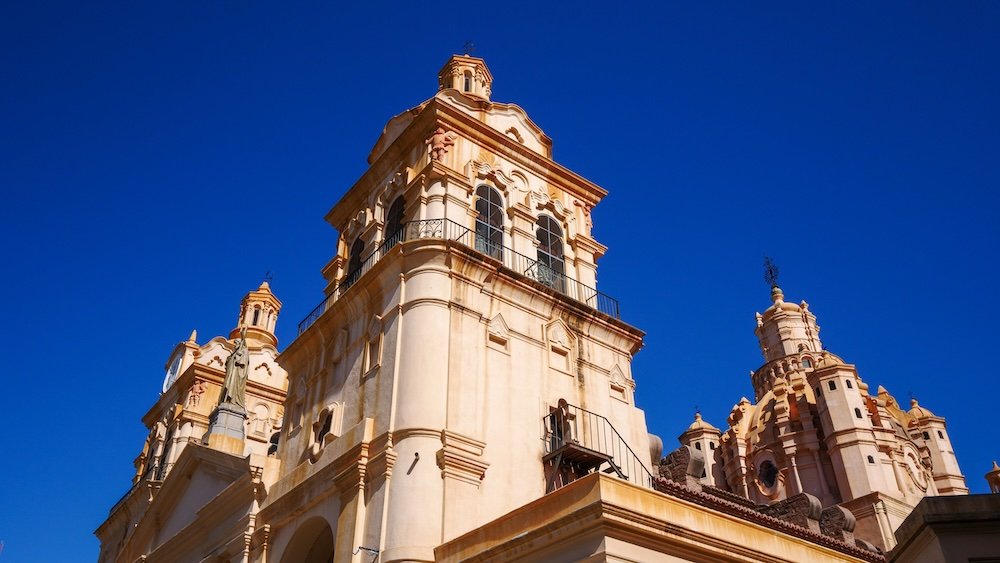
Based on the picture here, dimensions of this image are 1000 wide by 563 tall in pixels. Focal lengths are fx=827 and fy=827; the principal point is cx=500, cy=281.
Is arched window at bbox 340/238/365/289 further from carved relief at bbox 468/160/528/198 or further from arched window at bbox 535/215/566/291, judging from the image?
arched window at bbox 535/215/566/291

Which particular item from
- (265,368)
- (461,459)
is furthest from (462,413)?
(265,368)

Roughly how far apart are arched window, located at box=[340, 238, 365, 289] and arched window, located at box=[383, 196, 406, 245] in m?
1.28

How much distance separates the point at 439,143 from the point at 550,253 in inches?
190

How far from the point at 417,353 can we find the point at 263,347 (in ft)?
78.7

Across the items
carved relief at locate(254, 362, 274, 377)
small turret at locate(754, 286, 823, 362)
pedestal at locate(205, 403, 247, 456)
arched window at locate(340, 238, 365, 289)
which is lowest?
pedestal at locate(205, 403, 247, 456)

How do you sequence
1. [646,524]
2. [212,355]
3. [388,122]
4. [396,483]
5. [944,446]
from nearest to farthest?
1. [646,524]
2. [396,483]
3. [388,122]
4. [212,355]
5. [944,446]

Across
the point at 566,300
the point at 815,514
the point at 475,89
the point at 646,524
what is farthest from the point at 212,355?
the point at 646,524

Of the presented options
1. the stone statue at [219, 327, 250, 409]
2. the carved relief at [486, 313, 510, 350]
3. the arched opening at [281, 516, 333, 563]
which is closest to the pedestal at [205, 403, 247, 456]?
the stone statue at [219, 327, 250, 409]

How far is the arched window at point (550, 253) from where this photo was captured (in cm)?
2484

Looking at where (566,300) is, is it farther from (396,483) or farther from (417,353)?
(396,483)

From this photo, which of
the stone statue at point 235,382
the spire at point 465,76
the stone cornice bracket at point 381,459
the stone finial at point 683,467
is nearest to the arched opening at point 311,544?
the stone cornice bracket at point 381,459

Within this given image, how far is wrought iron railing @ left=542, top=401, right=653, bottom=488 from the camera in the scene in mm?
20609

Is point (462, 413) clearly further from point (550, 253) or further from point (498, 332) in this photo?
point (550, 253)

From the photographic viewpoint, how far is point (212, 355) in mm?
41125
